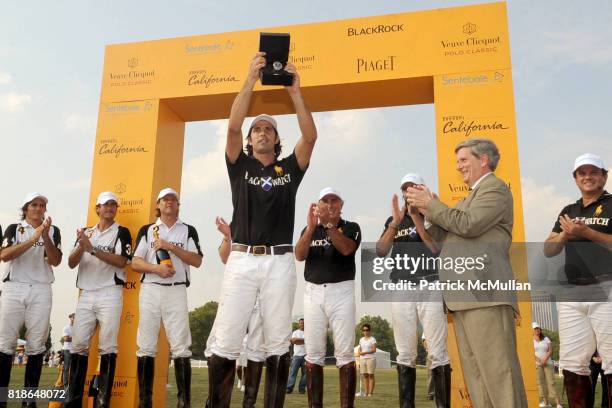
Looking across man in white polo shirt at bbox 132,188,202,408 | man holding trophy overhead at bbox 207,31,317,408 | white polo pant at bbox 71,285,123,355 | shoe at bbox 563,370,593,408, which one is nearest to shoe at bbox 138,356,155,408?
man in white polo shirt at bbox 132,188,202,408

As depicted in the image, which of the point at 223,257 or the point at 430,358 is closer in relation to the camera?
the point at 430,358

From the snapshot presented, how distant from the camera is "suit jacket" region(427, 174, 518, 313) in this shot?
3.24 metres

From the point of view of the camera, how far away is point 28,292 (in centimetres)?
622

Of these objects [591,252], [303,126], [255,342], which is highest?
[303,126]

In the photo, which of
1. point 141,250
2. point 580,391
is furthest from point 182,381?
point 580,391

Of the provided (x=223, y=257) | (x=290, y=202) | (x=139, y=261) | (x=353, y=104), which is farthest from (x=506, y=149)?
(x=139, y=261)

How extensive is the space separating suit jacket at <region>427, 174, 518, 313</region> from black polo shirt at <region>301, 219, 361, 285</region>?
7.51ft

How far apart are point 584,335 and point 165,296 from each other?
463cm

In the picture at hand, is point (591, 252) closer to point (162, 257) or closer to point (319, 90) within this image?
point (319, 90)

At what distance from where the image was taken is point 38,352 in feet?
20.1

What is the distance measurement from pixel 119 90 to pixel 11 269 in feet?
10.1

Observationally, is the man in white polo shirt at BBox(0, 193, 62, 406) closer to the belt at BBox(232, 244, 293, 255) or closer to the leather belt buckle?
the belt at BBox(232, 244, 293, 255)

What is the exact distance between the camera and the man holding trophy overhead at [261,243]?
3692 mm

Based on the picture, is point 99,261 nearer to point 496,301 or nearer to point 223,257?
point 223,257
